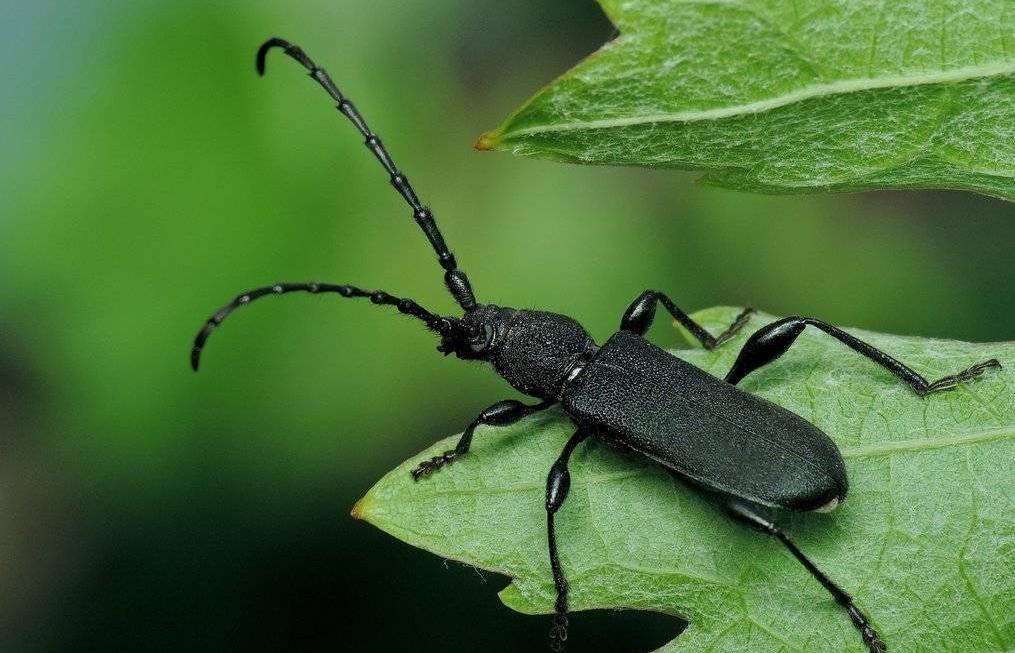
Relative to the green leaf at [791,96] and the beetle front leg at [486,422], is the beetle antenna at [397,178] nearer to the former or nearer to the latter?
the beetle front leg at [486,422]

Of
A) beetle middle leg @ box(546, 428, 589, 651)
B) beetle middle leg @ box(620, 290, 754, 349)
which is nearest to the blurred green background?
beetle middle leg @ box(620, 290, 754, 349)

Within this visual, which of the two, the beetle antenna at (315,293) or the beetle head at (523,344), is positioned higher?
the beetle antenna at (315,293)

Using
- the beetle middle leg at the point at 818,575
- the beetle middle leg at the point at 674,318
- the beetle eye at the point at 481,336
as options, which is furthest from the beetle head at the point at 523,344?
the beetle middle leg at the point at 818,575

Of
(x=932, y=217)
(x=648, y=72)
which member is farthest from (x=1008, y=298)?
(x=648, y=72)

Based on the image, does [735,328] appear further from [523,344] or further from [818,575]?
[818,575]

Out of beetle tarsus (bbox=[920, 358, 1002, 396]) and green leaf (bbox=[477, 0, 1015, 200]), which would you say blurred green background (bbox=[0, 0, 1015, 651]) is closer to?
beetle tarsus (bbox=[920, 358, 1002, 396])

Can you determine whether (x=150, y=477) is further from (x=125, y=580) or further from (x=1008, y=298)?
(x=1008, y=298)

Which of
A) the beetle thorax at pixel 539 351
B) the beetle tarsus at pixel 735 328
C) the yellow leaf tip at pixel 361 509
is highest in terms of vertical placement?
the yellow leaf tip at pixel 361 509
